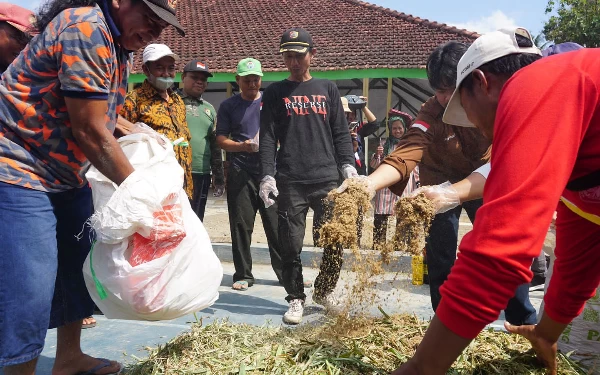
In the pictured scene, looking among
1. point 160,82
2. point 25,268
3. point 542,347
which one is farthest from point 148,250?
point 160,82

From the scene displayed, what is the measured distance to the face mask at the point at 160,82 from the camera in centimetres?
494

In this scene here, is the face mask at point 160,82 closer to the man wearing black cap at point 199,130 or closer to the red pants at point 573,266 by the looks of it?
the man wearing black cap at point 199,130

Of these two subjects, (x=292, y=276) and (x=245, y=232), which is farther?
(x=245, y=232)

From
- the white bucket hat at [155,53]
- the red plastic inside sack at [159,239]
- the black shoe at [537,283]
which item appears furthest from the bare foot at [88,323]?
the black shoe at [537,283]

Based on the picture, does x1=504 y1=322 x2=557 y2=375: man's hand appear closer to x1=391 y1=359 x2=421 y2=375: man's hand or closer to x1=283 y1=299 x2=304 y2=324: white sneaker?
x1=391 y1=359 x2=421 y2=375: man's hand

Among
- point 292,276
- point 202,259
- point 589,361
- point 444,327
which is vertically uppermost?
point 444,327

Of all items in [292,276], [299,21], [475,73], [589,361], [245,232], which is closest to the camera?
[475,73]

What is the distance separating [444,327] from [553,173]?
17.8 inches

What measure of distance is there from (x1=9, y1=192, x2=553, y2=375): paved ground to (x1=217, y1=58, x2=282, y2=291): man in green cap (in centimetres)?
36

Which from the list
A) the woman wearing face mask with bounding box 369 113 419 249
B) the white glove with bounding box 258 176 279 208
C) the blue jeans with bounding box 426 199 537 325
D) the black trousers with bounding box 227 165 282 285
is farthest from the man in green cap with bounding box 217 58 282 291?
the blue jeans with bounding box 426 199 537 325

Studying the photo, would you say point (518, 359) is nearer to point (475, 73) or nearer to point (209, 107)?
point (475, 73)

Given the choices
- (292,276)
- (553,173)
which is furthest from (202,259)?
(292,276)

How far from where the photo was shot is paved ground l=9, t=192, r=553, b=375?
11.8 ft

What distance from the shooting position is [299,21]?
19.2 metres
